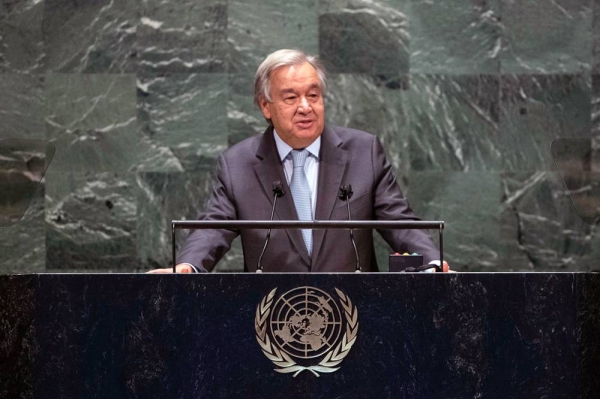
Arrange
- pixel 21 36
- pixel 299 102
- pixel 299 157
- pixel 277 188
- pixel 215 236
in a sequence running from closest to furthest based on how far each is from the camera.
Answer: pixel 277 188 → pixel 215 236 → pixel 299 102 → pixel 299 157 → pixel 21 36

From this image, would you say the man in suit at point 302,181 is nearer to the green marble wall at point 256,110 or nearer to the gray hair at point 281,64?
the gray hair at point 281,64

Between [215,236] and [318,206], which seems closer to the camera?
[215,236]

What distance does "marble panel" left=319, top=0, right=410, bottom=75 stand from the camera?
21.9 ft

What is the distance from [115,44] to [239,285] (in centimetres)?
346

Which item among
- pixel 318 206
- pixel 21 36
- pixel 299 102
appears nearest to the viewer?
pixel 318 206

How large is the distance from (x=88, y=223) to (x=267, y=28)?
1596 mm

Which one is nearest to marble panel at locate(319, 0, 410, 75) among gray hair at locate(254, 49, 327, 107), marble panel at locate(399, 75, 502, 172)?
marble panel at locate(399, 75, 502, 172)

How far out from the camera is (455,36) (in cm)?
668

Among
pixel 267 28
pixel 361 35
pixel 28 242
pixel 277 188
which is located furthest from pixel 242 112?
pixel 277 188

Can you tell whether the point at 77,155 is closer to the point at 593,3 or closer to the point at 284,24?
the point at 284,24

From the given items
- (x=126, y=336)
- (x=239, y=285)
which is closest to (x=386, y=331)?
(x=239, y=285)

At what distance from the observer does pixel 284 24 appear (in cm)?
668

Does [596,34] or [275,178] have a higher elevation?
[596,34]

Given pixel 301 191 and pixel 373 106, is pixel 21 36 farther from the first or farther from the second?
pixel 301 191
